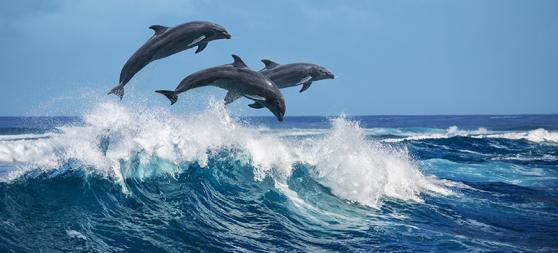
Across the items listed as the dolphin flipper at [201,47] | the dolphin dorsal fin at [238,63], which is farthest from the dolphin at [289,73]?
the dolphin flipper at [201,47]

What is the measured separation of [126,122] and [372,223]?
5.13m

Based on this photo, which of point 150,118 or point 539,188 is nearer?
point 150,118

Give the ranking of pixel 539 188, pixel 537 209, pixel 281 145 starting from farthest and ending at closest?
pixel 539 188 < pixel 281 145 < pixel 537 209

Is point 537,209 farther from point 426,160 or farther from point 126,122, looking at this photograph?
point 426,160

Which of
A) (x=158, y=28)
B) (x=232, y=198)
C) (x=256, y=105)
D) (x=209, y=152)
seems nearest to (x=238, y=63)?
(x=256, y=105)

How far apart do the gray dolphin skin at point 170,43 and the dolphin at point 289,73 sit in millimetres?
1083

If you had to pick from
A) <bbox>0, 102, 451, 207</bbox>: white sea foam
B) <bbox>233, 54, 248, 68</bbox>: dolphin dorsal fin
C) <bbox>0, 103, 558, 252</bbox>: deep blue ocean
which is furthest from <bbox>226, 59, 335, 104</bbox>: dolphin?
<bbox>0, 102, 451, 207</bbox>: white sea foam

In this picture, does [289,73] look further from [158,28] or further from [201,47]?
[158,28]

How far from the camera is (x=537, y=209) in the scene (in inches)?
455

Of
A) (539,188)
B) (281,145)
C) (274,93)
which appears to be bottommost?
(539,188)

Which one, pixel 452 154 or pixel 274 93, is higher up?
pixel 274 93

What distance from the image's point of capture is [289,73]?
8039 mm

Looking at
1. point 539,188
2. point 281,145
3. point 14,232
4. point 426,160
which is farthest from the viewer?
point 426,160

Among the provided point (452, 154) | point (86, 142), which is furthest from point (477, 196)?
point (452, 154)
